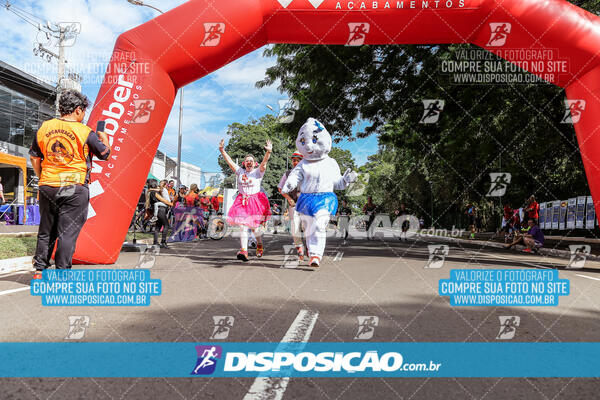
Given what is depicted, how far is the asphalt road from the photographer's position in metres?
2.33

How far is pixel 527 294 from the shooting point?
16.8 feet

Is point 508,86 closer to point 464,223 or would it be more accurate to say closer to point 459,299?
point 459,299

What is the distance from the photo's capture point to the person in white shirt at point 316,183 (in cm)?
709

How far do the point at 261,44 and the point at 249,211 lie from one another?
3158 mm

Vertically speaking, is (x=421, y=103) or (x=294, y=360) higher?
(x=421, y=103)

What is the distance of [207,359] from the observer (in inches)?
107

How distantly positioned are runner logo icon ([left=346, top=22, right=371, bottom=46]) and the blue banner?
6568 mm

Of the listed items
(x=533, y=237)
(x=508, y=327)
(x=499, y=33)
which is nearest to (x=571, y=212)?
(x=533, y=237)

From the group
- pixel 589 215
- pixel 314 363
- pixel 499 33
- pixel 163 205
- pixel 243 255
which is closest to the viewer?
pixel 314 363

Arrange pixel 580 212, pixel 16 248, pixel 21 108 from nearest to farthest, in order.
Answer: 1. pixel 16 248
2. pixel 580 212
3. pixel 21 108

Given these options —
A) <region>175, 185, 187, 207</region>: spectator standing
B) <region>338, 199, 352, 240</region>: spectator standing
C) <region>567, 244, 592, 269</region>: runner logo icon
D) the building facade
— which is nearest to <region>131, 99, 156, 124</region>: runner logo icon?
<region>567, 244, 592, 269</region>: runner logo icon

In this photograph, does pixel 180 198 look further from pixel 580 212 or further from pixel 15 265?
pixel 580 212

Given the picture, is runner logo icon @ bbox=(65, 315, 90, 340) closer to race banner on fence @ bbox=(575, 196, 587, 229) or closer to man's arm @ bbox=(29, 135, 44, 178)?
man's arm @ bbox=(29, 135, 44, 178)

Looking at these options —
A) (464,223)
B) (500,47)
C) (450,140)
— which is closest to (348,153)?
(464,223)
